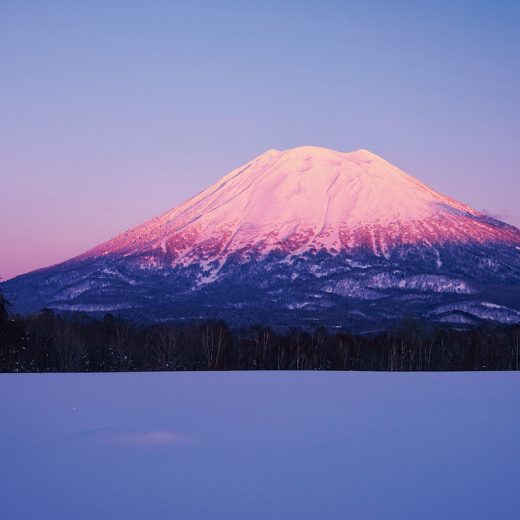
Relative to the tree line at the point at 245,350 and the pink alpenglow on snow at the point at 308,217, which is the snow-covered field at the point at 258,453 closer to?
the tree line at the point at 245,350

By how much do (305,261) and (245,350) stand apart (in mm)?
65968

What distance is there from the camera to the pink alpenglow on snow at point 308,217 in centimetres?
12025

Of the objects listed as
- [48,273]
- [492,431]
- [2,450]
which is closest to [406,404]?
[492,431]

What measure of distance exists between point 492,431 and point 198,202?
442ft

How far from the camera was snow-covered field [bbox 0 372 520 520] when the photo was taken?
589 centimetres

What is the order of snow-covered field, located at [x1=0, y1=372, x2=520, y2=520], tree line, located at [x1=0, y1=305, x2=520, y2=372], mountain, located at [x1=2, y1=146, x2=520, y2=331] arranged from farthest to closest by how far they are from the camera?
mountain, located at [x1=2, y1=146, x2=520, y2=331], tree line, located at [x1=0, y1=305, x2=520, y2=372], snow-covered field, located at [x1=0, y1=372, x2=520, y2=520]

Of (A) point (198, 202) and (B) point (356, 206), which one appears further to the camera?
(A) point (198, 202)

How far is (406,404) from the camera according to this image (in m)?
11.5

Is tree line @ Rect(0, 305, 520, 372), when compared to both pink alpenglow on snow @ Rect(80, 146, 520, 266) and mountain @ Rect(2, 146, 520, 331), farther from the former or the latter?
pink alpenglow on snow @ Rect(80, 146, 520, 266)

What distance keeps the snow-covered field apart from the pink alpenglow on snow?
104 metres

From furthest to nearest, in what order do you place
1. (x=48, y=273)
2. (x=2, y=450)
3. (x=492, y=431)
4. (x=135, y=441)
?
(x=48, y=273), (x=492, y=431), (x=135, y=441), (x=2, y=450)

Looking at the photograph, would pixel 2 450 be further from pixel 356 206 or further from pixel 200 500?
pixel 356 206

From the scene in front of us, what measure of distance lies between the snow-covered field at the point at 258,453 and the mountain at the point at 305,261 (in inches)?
2680

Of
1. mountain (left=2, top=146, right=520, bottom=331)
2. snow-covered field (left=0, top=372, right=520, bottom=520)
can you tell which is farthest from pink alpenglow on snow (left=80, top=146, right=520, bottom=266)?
snow-covered field (left=0, top=372, right=520, bottom=520)
